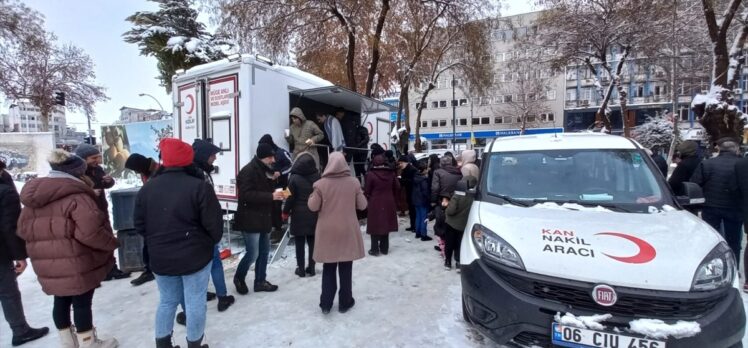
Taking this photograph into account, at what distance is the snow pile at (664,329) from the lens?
2.27 m

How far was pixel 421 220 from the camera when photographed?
721cm

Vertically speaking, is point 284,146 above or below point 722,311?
above

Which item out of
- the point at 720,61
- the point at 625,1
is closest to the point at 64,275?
the point at 720,61

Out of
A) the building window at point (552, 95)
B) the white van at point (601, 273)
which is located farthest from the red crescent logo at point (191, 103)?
the building window at point (552, 95)

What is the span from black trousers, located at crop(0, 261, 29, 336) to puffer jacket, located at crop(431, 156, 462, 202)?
4841mm

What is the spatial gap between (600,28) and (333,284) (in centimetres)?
1687

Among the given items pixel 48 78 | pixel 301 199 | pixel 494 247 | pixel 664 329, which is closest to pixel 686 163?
pixel 664 329

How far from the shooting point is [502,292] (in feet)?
8.70

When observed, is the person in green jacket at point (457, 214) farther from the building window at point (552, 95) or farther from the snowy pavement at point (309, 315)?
the building window at point (552, 95)

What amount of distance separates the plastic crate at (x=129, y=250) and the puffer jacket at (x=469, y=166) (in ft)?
15.6

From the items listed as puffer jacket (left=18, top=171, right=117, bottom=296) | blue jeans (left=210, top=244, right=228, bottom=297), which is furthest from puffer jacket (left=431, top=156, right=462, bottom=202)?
puffer jacket (left=18, top=171, right=117, bottom=296)

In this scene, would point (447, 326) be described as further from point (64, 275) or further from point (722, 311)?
point (64, 275)

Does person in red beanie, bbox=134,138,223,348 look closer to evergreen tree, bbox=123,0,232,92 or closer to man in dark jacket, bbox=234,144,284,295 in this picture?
man in dark jacket, bbox=234,144,284,295

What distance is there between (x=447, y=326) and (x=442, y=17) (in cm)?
1460
